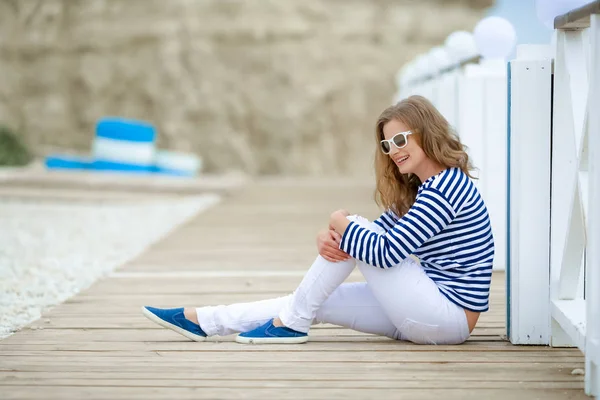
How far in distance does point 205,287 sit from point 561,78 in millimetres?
2389

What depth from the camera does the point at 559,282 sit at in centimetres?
317

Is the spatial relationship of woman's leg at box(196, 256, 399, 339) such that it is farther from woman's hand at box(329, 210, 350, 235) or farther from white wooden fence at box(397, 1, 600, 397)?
white wooden fence at box(397, 1, 600, 397)

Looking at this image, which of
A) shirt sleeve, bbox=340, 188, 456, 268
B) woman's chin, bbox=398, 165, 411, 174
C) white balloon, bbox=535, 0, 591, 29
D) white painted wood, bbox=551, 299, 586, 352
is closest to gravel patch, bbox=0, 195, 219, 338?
shirt sleeve, bbox=340, 188, 456, 268

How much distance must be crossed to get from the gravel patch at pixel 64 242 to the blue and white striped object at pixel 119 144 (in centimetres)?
284

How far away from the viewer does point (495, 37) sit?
5.10 m

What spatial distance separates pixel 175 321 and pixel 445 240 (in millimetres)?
1047

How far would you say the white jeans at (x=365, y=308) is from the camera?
3.16 metres

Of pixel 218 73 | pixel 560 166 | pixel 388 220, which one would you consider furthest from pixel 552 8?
pixel 218 73

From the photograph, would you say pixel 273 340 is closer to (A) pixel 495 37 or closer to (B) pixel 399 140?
(B) pixel 399 140

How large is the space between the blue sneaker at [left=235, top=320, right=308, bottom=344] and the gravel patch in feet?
3.56

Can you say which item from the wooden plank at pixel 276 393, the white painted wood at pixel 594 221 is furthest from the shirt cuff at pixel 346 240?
the white painted wood at pixel 594 221

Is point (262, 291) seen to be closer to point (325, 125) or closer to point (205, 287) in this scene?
point (205, 287)

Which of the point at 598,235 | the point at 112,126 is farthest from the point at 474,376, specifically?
the point at 112,126

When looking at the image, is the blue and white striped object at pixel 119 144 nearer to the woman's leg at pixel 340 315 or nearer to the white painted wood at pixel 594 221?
the woman's leg at pixel 340 315
